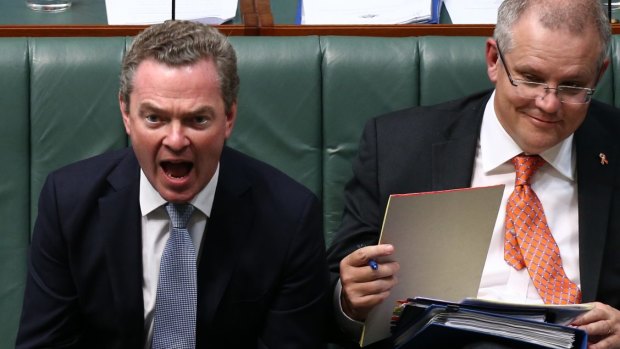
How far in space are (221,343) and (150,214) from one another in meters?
0.26

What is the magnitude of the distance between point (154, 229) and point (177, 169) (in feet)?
0.47

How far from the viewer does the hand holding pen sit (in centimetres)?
191

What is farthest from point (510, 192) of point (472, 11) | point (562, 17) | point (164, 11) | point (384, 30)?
point (164, 11)

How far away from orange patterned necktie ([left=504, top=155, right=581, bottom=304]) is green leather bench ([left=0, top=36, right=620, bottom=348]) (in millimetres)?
359

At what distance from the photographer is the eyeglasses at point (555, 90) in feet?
6.72

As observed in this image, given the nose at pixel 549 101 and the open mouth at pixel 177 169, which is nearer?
the open mouth at pixel 177 169

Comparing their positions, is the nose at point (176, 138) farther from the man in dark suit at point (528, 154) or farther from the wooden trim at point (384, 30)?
the wooden trim at point (384, 30)

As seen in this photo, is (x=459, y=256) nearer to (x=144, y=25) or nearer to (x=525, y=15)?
(x=525, y=15)

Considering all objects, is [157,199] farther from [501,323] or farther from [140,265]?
[501,323]

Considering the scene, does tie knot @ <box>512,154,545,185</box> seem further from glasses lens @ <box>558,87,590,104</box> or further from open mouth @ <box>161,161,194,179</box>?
open mouth @ <box>161,161,194,179</box>

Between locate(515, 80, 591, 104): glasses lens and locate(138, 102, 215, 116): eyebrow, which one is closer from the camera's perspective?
locate(138, 102, 215, 116): eyebrow

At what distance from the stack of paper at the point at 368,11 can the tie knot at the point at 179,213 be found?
0.80 metres

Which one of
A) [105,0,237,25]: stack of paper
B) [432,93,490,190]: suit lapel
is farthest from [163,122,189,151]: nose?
[105,0,237,25]: stack of paper

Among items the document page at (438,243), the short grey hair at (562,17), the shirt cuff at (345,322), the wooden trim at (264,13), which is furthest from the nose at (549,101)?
the wooden trim at (264,13)
